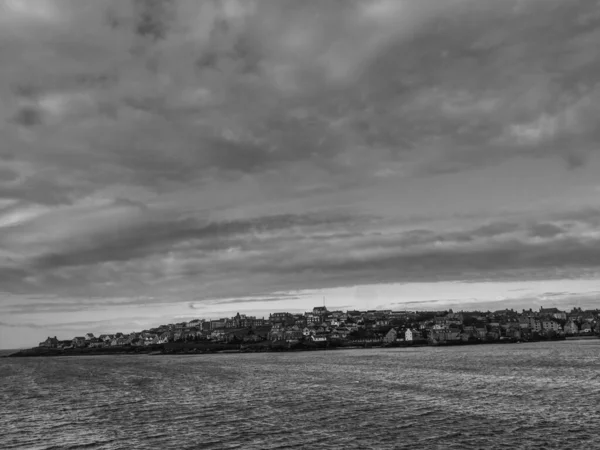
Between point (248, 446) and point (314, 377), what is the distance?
52.9 meters

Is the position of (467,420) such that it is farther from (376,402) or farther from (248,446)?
(248,446)

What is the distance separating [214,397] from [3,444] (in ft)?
90.1

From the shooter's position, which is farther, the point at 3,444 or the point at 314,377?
the point at 314,377

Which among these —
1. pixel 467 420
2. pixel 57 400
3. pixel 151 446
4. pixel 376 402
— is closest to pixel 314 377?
pixel 376 402

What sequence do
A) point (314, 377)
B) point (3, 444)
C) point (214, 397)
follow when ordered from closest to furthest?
1. point (3, 444)
2. point (214, 397)
3. point (314, 377)

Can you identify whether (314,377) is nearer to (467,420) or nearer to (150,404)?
(150,404)

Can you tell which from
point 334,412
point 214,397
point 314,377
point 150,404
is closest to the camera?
point 334,412

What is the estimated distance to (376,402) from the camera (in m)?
56.3

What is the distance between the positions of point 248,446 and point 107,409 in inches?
1065

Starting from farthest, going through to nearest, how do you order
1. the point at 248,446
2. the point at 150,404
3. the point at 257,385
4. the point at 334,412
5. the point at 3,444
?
the point at 257,385 → the point at 150,404 → the point at 334,412 → the point at 3,444 → the point at 248,446

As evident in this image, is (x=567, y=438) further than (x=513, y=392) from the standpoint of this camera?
No

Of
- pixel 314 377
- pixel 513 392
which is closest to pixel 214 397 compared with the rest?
pixel 314 377

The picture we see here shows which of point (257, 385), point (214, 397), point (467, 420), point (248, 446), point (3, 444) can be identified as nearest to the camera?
point (248, 446)

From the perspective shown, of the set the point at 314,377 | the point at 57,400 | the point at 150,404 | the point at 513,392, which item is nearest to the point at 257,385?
the point at 314,377
